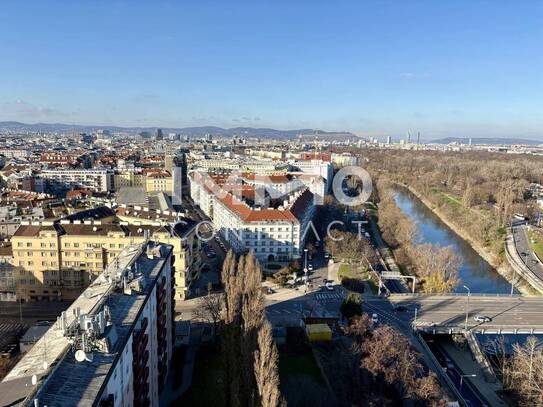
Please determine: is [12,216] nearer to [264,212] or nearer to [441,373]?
[264,212]

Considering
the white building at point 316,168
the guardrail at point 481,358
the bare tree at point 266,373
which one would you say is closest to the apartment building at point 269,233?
the guardrail at point 481,358

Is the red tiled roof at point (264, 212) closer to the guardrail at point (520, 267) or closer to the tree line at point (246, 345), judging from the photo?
the tree line at point (246, 345)

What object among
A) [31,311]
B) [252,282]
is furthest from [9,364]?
[252,282]

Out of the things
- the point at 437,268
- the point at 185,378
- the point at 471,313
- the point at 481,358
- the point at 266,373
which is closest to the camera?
the point at 266,373

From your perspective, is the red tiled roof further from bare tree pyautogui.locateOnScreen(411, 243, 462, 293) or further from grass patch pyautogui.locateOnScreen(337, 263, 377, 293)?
bare tree pyautogui.locateOnScreen(411, 243, 462, 293)

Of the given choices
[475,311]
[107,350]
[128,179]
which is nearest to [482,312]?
[475,311]

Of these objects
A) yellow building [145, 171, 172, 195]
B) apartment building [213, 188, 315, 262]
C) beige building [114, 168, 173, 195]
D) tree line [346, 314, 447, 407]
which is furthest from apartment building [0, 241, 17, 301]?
yellow building [145, 171, 172, 195]

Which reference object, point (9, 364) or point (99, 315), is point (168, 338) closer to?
point (9, 364)
